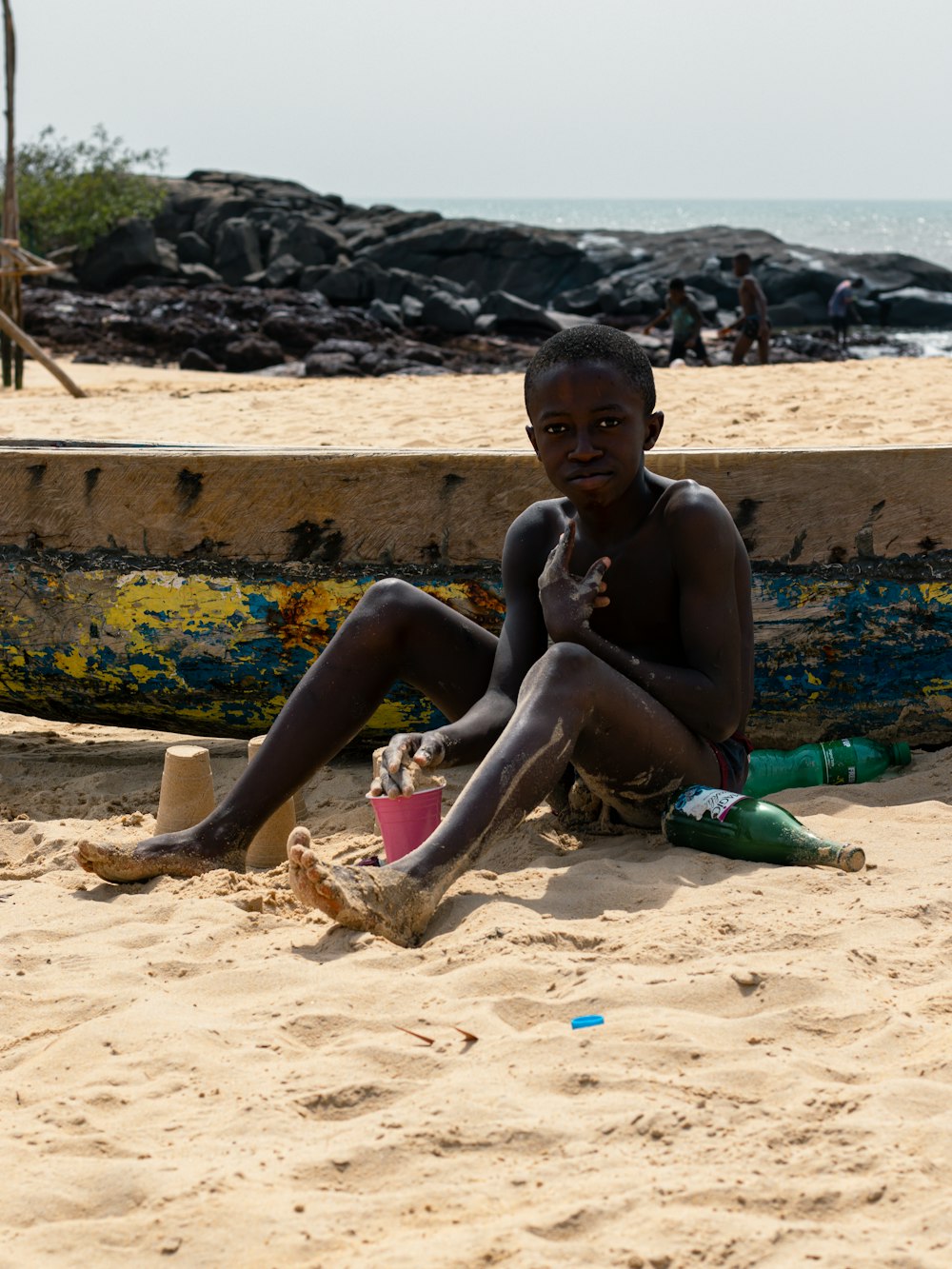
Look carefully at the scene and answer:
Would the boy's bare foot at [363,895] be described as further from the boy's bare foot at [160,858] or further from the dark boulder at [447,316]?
the dark boulder at [447,316]

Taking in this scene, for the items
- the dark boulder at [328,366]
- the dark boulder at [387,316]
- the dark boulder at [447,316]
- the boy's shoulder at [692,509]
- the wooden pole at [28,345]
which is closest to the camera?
the boy's shoulder at [692,509]

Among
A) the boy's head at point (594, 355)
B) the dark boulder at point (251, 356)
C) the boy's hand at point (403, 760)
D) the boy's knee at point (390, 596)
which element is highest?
the boy's head at point (594, 355)

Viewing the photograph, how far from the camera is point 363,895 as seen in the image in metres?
2.48

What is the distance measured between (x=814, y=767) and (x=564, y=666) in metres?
1.18

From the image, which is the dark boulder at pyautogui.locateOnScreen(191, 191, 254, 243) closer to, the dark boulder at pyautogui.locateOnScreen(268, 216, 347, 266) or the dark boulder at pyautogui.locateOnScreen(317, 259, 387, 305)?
the dark boulder at pyautogui.locateOnScreen(268, 216, 347, 266)

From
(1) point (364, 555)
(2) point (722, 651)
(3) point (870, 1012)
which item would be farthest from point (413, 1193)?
(1) point (364, 555)

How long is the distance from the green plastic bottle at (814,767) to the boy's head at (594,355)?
1.15m

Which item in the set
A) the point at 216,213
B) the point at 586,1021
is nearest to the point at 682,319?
the point at 586,1021

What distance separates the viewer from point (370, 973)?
2389 millimetres

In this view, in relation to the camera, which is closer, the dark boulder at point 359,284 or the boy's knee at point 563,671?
the boy's knee at point 563,671

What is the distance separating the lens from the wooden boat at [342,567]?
368 centimetres

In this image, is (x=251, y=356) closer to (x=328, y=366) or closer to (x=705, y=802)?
(x=328, y=366)

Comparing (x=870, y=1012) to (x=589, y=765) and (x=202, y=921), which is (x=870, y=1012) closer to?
(x=589, y=765)

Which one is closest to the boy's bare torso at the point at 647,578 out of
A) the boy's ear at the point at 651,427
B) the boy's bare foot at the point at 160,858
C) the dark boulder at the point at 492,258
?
the boy's ear at the point at 651,427
